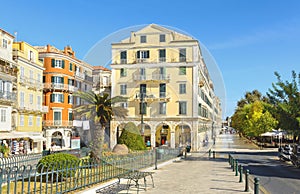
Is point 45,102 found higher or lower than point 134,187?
higher

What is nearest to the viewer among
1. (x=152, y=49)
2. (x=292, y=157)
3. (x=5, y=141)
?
(x=152, y=49)

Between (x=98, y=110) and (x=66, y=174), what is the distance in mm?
5841

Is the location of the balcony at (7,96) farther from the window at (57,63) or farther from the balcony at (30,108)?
the window at (57,63)

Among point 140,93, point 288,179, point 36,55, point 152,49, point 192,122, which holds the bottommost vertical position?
point 288,179

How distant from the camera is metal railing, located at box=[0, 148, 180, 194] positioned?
1065 cm

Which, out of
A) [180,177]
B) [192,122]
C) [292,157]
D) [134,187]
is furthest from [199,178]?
[292,157]

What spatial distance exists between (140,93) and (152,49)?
4065 millimetres

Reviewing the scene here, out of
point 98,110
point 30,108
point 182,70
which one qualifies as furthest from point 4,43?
point 182,70

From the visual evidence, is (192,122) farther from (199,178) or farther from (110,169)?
(110,169)

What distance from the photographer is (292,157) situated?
92.6 feet

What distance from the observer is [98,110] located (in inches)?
691

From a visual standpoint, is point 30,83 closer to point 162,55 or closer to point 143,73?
point 143,73

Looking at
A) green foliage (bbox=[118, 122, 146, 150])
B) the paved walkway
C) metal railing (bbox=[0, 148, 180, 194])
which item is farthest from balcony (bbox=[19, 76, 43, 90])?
the paved walkway

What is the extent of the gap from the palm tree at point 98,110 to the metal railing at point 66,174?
4.03 ft
